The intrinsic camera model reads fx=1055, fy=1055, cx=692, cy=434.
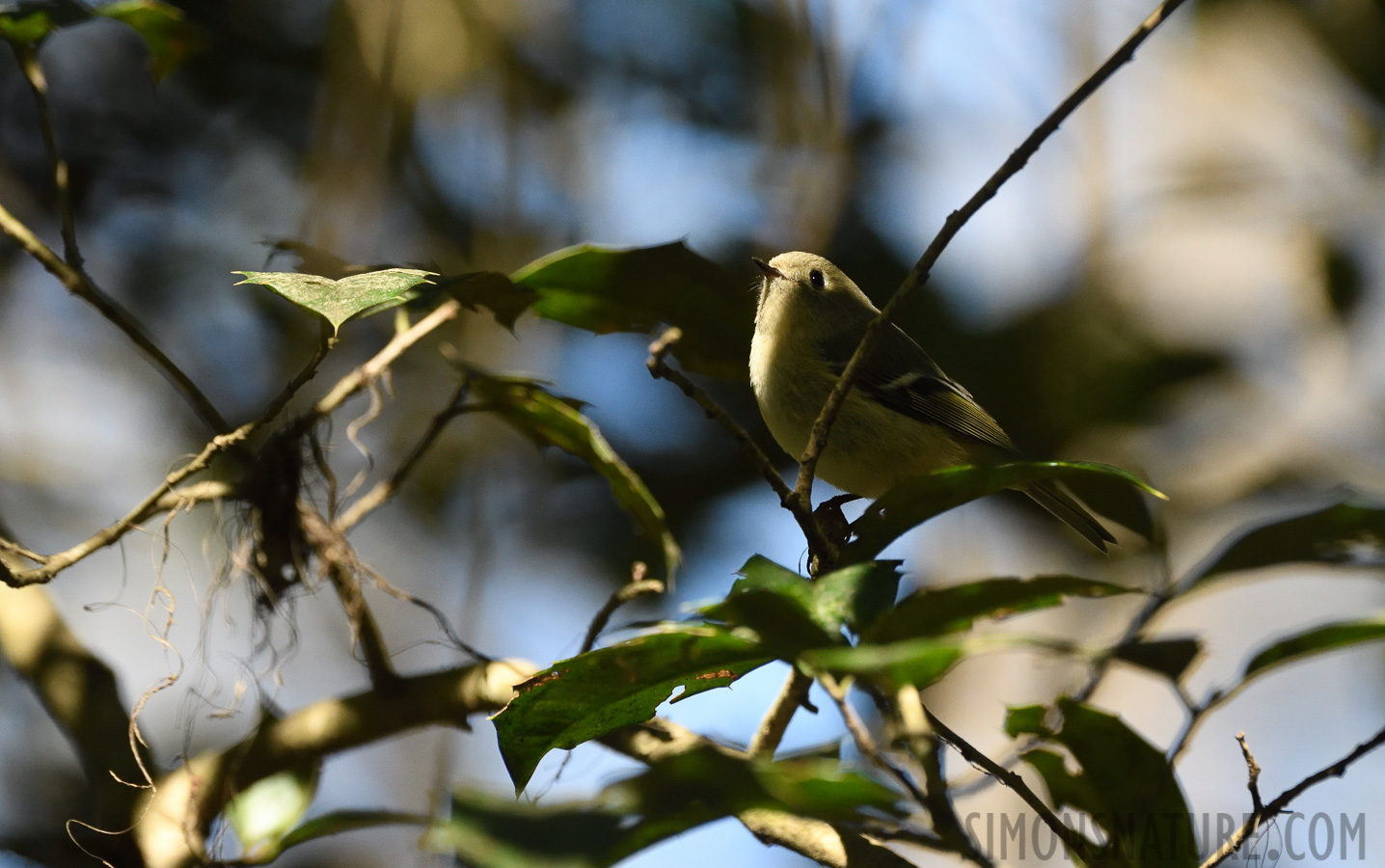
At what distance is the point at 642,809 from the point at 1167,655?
0.40m

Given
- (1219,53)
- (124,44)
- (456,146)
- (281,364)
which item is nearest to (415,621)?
(281,364)

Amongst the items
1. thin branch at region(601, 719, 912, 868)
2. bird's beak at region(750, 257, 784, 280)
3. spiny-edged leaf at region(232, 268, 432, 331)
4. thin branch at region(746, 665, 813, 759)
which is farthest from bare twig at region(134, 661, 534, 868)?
bird's beak at region(750, 257, 784, 280)

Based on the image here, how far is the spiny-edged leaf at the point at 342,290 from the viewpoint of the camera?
888mm

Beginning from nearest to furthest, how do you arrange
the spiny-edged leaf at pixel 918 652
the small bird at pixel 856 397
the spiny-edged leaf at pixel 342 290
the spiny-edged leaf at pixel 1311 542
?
the spiny-edged leaf at pixel 918 652, the spiny-edged leaf at pixel 1311 542, the spiny-edged leaf at pixel 342 290, the small bird at pixel 856 397

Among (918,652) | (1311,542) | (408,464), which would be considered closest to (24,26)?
(408,464)

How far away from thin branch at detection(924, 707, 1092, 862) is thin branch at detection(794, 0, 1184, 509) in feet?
0.79

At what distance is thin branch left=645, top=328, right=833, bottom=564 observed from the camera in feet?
3.14

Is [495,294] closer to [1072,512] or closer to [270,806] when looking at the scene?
[270,806]

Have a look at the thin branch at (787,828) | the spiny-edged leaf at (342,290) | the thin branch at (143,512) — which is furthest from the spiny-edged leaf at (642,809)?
the thin branch at (143,512)

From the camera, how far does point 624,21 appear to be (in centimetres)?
370

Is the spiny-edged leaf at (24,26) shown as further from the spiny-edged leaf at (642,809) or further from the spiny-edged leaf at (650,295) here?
the spiny-edged leaf at (642,809)

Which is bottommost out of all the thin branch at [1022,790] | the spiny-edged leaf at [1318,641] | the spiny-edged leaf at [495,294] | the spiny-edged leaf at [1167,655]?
the thin branch at [1022,790]

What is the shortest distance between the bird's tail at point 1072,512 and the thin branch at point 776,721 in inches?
36.1

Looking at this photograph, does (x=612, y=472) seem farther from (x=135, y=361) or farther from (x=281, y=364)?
(x=135, y=361)
